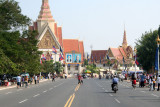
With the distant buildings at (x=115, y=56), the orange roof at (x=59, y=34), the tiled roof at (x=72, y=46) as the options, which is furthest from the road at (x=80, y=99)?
the distant buildings at (x=115, y=56)

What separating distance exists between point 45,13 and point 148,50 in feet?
188

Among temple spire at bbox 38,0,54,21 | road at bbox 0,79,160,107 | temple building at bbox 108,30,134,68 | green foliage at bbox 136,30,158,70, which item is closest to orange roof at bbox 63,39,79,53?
temple spire at bbox 38,0,54,21

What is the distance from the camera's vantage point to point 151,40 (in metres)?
67.2

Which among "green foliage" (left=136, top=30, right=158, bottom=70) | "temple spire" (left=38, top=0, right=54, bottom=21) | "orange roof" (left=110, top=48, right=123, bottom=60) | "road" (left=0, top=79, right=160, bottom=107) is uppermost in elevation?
"temple spire" (left=38, top=0, right=54, bottom=21)

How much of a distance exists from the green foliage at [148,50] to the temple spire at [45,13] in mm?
52083

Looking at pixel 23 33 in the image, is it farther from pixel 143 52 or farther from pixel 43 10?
pixel 43 10

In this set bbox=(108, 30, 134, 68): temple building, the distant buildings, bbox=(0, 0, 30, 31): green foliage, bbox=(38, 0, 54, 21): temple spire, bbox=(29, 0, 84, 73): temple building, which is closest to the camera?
bbox=(0, 0, 30, 31): green foliage

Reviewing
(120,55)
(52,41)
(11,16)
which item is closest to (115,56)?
(120,55)

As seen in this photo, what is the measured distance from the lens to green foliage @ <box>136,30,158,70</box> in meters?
66.2

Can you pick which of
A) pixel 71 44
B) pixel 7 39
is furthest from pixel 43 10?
pixel 7 39

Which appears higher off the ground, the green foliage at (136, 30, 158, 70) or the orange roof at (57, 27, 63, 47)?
the orange roof at (57, 27, 63, 47)

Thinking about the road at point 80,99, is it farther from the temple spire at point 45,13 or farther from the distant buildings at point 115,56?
the distant buildings at point 115,56

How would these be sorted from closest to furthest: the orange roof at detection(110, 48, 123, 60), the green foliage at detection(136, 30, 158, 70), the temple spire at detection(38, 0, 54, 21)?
the green foliage at detection(136, 30, 158, 70), the temple spire at detection(38, 0, 54, 21), the orange roof at detection(110, 48, 123, 60)

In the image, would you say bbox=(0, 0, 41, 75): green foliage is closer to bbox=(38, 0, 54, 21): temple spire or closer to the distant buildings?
A: bbox=(38, 0, 54, 21): temple spire
